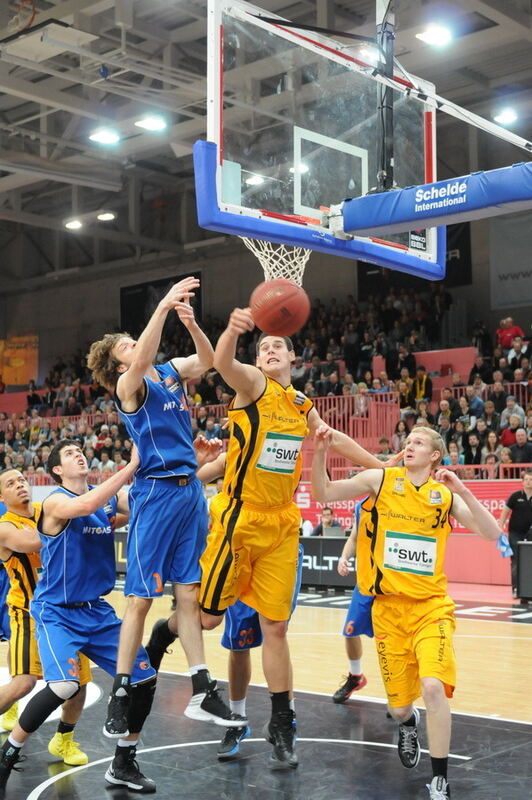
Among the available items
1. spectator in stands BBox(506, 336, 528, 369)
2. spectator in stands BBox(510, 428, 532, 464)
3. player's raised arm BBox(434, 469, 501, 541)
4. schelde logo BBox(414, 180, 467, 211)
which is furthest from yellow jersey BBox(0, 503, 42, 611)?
A: spectator in stands BBox(506, 336, 528, 369)

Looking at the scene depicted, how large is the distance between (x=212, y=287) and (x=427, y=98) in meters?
21.0

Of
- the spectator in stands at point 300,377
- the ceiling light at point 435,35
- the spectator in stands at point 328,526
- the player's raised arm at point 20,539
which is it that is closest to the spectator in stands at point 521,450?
the spectator in stands at point 328,526

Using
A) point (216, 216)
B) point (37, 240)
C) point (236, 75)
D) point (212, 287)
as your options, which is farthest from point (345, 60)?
point (37, 240)

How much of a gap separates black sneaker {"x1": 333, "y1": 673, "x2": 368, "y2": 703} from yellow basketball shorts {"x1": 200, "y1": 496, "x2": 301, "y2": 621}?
1.94 meters

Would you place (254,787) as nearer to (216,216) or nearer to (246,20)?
(216,216)

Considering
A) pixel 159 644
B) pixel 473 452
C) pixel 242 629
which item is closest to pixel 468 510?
pixel 242 629

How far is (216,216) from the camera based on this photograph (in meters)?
7.47

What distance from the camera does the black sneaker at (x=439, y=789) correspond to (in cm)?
455

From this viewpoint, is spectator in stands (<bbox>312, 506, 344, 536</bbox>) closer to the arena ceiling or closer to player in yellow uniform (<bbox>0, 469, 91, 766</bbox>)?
the arena ceiling

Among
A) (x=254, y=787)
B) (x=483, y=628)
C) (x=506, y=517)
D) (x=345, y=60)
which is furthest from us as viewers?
(x=506, y=517)

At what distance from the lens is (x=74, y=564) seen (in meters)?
5.31

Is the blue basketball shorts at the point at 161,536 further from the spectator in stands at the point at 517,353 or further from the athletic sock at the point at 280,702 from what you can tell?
the spectator in stands at the point at 517,353

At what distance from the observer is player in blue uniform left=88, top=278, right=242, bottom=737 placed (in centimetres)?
501

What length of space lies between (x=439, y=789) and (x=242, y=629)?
1.58 metres
